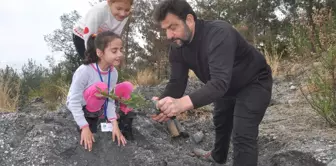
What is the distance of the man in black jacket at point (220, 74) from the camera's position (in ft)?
7.71

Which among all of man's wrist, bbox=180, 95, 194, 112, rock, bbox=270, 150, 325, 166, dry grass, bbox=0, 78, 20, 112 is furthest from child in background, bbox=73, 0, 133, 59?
dry grass, bbox=0, 78, 20, 112

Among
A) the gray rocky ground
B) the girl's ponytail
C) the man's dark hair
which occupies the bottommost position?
the gray rocky ground

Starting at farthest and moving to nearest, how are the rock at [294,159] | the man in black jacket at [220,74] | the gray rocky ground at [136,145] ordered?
the rock at [294,159]
the gray rocky ground at [136,145]
the man in black jacket at [220,74]

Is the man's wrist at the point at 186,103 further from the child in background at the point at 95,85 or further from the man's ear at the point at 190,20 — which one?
the child in background at the point at 95,85

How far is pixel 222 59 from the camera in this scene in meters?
2.41

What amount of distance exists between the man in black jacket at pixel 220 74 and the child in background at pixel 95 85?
433 mm

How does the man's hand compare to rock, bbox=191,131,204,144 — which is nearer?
the man's hand

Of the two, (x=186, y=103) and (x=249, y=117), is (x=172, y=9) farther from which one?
(x=249, y=117)

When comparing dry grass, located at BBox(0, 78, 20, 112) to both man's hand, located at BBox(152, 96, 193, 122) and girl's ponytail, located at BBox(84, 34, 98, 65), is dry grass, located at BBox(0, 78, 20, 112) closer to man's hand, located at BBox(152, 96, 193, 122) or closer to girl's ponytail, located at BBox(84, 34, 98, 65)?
girl's ponytail, located at BBox(84, 34, 98, 65)

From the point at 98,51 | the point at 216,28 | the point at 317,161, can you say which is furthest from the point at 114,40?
the point at 317,161

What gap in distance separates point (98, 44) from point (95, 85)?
304 millimetres

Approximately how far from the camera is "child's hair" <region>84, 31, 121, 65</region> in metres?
3.05

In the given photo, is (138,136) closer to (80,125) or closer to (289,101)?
(80,125)

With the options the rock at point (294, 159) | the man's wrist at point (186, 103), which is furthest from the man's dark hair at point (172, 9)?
the rock at point (294, 159)
